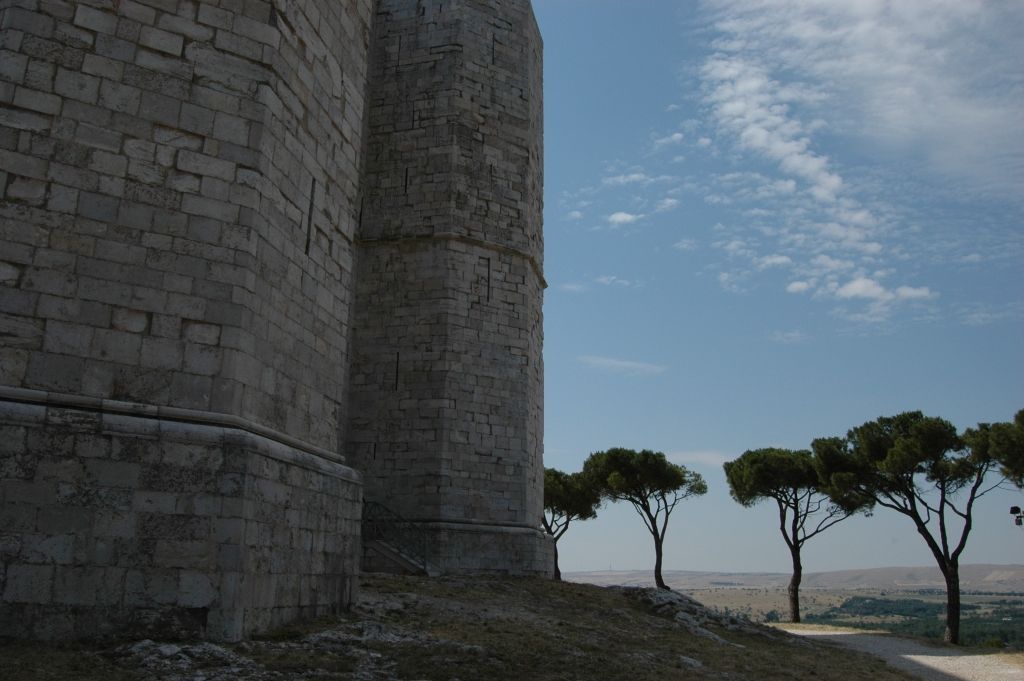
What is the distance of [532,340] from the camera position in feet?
51.3

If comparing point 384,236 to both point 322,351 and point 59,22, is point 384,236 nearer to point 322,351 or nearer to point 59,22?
point 322,351

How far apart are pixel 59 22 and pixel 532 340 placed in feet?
34.7

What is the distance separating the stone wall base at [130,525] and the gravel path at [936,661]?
1039 centimetres

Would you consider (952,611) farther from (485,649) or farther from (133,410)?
(133,410)

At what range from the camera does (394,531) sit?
13688 mm

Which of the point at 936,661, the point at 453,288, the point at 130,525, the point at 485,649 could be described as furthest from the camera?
the point at 936,661

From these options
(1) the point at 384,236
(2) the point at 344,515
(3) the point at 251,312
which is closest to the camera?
(3) the point at 251,312

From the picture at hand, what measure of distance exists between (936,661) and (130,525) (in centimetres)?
1467

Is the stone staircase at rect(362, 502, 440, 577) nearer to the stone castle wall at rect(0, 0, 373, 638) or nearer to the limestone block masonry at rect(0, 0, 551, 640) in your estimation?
the limestone block masonry at rect(0, 0, 551, 640)

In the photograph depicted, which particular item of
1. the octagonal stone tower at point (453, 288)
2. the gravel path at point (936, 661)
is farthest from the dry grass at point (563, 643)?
the octagonal stone tower at point (453, 288)

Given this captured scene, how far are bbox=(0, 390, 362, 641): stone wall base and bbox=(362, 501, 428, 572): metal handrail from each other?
7.25 m

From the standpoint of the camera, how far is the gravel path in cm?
1267

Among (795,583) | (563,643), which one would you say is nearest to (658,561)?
(795,583)

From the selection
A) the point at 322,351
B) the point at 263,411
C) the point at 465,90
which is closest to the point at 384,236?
the point at 465,90
